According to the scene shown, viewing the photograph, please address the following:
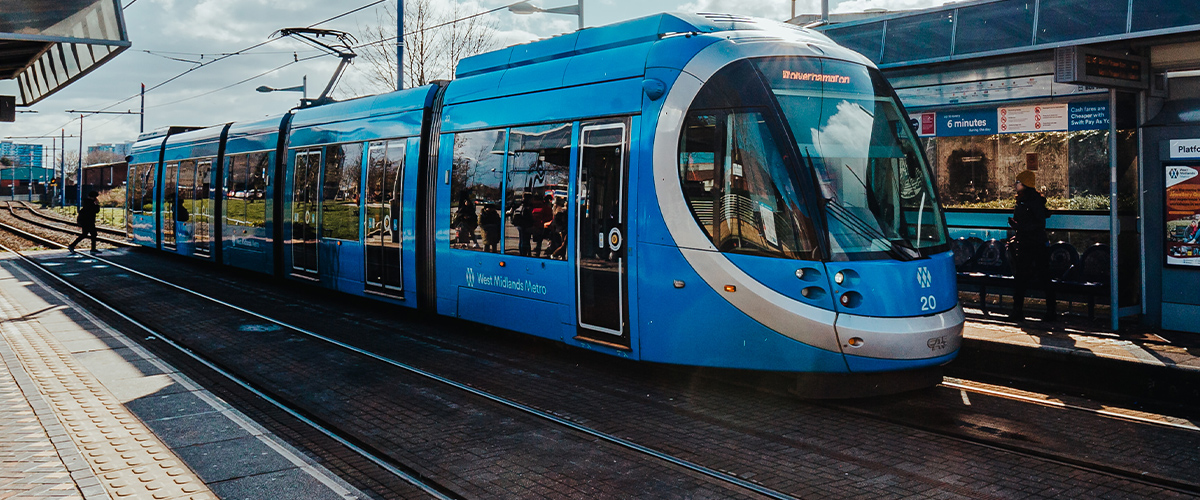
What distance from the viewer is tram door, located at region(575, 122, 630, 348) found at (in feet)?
28.5

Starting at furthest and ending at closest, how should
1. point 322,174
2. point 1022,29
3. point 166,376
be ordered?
point 322,174, point 1022,29, point 166,376

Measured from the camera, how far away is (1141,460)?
20.8ft

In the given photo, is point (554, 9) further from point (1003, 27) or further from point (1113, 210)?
point (1113, 210)

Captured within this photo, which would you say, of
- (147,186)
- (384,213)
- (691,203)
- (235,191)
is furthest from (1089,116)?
(147,186)

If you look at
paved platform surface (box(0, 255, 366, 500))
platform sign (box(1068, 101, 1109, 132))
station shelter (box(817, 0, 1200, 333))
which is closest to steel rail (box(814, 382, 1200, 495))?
station shelter (box(817, 0, 1200, 333))

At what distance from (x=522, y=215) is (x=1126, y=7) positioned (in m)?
7.19

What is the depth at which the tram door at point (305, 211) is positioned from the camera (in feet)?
50.1

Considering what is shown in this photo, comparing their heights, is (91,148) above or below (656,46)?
above

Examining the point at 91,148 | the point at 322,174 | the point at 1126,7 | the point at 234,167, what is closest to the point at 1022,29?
the point at 1126,7

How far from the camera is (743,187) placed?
775 centimetres

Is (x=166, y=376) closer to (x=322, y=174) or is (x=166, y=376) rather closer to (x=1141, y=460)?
(x=322, y=174)

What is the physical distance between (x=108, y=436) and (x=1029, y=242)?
980 cm

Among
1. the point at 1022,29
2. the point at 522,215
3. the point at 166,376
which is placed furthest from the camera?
the point at 1022,29

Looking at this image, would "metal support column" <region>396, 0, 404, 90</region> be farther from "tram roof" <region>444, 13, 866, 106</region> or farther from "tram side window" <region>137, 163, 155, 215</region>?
"tram roof" <region>444, 13, 866, 106</region>
